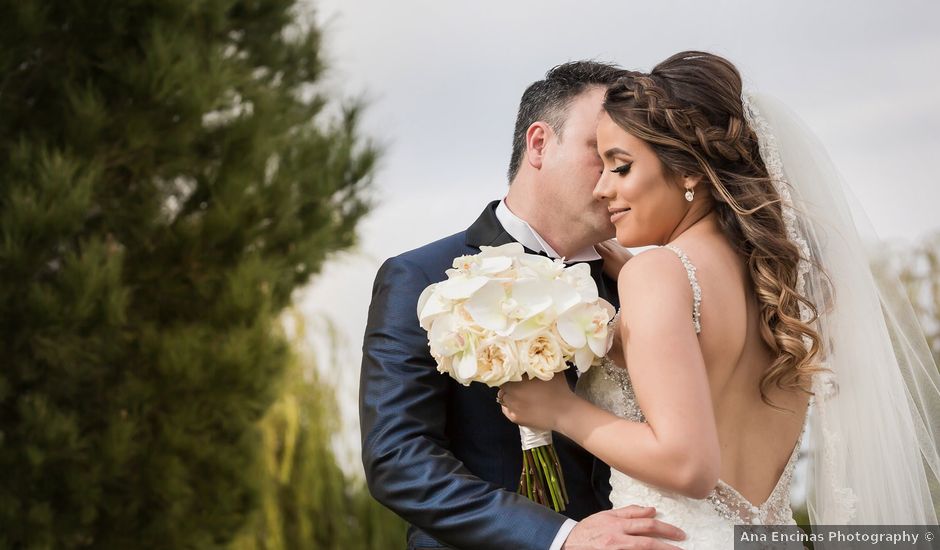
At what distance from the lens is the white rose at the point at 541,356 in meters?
2.10

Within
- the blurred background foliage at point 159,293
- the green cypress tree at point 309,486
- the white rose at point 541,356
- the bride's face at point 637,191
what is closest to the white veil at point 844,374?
the bride's face at point 637,191

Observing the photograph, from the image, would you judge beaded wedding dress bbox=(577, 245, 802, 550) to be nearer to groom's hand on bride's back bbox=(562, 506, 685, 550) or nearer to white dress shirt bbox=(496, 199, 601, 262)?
groom's hand on bride's back bbox=(562, 506, 685, 550)

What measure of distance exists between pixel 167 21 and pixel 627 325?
14.1 feet

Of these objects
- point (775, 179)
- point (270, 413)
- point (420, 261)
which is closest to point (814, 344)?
point (775, 179)

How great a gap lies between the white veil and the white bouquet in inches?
24.2

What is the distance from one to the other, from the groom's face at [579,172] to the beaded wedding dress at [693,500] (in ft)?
2.33

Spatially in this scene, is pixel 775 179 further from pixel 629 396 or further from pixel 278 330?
pixel 278 330

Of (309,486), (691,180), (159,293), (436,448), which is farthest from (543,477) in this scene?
(309,486)

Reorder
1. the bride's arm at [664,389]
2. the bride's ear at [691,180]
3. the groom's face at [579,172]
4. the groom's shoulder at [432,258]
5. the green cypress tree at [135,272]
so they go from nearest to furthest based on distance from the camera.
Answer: the bride's arm at [664,389] → the bride's ear at [691,180] → the groom's shoulder at [432,258] → the groom's face at [579,172] → the green cypress tree at [135,272]

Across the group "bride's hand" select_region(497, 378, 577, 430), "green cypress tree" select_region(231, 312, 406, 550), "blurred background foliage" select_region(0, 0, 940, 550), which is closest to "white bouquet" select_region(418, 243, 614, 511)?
"bride's hand" select_region(497, 378, 577, 430)

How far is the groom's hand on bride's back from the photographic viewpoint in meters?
2.17

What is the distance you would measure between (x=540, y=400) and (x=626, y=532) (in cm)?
35

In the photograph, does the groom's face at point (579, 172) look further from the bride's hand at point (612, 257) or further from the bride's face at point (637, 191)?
the bride's face at point (637, 191)

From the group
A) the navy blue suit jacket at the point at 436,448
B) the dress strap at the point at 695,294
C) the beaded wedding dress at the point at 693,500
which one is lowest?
the navy blue suit jacket at the point at 436,448
